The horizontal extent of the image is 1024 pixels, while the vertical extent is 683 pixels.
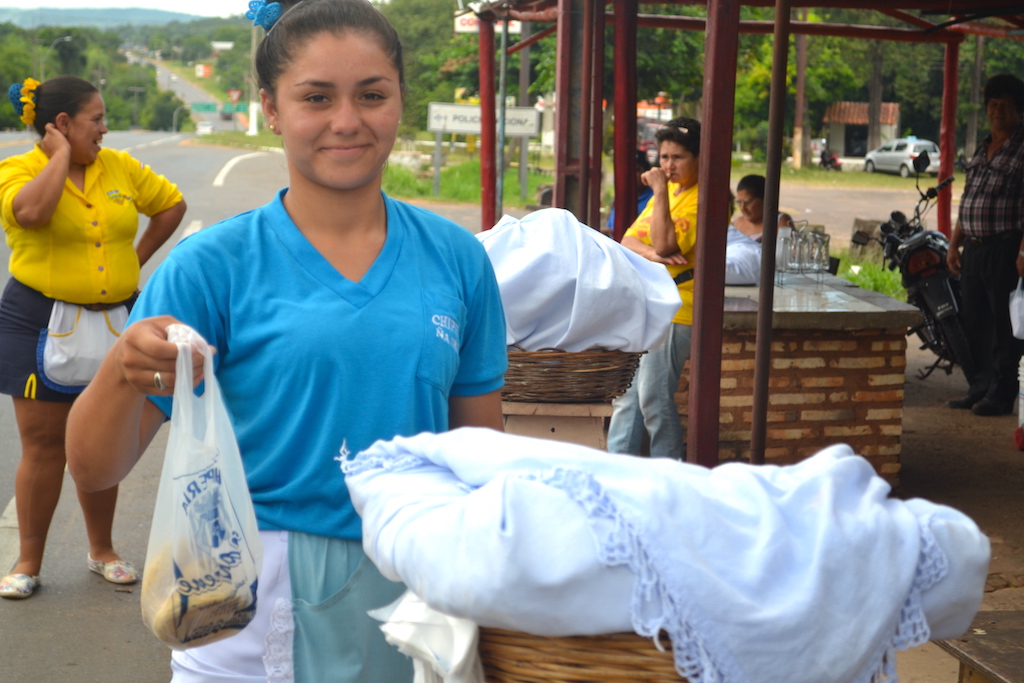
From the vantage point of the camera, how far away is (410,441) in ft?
4.53

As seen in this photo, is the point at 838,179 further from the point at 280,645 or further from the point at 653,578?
the point at 653,578

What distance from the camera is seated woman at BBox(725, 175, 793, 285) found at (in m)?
5.74

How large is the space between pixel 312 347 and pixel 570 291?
1.61 metres

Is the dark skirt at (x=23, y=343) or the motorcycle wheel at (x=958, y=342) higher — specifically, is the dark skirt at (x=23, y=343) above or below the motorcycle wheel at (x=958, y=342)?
above

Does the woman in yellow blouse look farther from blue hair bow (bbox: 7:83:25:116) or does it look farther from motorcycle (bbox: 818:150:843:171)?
motorcycle (bbox: 818:150:843:171)

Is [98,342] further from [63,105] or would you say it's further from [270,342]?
[270,342]

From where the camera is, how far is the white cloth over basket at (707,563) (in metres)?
1.10

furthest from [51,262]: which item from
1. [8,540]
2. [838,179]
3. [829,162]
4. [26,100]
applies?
[829,162]

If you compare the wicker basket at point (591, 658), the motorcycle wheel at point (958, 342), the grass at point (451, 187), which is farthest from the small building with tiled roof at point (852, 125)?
the wicker basket at point (591, 658)

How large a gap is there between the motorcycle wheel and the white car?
34.6 metres

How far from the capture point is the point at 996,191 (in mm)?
6527

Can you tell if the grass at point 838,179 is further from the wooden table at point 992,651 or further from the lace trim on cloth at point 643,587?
the lace trim on cloth at point 643,587

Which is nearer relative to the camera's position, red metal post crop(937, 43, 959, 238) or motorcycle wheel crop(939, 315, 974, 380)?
motorcycle wheel crop(939, 315, 974, 380)

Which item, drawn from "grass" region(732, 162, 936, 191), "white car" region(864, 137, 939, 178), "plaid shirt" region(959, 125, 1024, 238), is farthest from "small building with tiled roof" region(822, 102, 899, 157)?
"plaid shirt" region(959, 125, 1024, 238)
